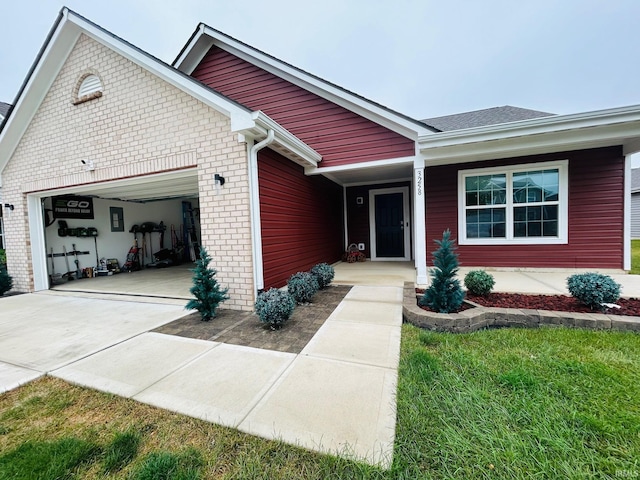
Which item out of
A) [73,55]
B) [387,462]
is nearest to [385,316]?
→ [387,462]

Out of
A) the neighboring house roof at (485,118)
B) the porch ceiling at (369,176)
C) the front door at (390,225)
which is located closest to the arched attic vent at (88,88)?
the porch ceiling at (369,176)

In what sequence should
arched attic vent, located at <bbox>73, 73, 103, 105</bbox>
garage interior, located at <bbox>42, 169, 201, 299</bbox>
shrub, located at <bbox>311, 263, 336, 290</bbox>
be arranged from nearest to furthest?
arched attic vent, located at <bbox>73, 73, 103, 105</bbox> → shrub, located at <bbox>311, 263, 336, 290</bbox> → garage interior, located at <bbox>42, 169, 201, 299</bbox>

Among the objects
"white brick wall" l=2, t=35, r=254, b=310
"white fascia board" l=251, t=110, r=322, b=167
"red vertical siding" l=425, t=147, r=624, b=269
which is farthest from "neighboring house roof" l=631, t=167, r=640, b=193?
"white brick wall" l=2, t=35, r=254, b=310

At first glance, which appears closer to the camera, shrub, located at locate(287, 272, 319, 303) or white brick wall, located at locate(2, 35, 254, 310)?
white brick wall, located at locate(2, 35, 254, 310)

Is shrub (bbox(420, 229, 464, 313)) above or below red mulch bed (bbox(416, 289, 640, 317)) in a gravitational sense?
above

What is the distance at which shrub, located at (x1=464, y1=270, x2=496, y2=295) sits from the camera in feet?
12.9

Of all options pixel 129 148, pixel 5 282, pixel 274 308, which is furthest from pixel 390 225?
pixel 5 282

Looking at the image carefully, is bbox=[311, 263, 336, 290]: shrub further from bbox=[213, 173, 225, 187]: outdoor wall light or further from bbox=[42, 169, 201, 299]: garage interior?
bbox=[42, 169, 201, 299]: garage interior

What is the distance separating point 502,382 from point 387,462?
4.07ft

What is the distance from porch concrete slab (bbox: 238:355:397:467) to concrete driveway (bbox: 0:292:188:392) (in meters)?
2.27

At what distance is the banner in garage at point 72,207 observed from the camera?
6992 mm

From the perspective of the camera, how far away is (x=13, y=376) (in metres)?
2.35

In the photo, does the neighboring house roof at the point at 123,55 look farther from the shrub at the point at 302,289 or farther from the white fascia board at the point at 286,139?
the shrub at the point at 302,289

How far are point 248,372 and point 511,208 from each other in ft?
21.7
